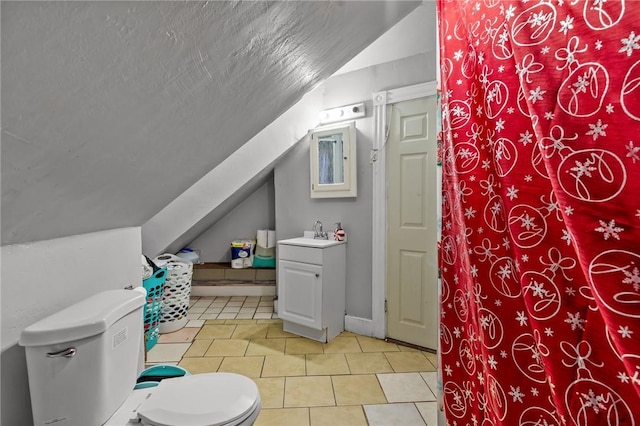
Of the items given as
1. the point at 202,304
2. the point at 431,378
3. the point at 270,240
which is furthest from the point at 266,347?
the point at 270,240

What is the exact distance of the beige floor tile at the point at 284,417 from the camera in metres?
1.42

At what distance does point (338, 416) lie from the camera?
1.47 metres

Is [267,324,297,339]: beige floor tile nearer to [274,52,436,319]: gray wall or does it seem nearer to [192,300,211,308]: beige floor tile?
[274,52,436,319]: gray wall

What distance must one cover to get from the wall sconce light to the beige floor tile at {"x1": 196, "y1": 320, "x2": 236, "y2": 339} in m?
2.07

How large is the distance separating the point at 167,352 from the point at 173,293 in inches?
20.2

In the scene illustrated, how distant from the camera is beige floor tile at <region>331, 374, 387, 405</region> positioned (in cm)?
160

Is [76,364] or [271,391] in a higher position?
[76,364]

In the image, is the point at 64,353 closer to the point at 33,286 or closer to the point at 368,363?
the point at 33,286

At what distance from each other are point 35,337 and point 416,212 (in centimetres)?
210

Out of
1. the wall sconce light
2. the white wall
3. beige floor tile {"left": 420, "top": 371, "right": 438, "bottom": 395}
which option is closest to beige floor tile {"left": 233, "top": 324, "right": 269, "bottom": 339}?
beige floor tile {"left": 420, "top": 371, "right": 438, "bottom": 395}

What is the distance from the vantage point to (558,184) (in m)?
0.57

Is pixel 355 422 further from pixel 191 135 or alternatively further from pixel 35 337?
pixel 191 135

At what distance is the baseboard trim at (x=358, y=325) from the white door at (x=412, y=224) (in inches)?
6.5

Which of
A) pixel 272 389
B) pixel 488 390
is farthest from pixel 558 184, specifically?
pixel 272 389
